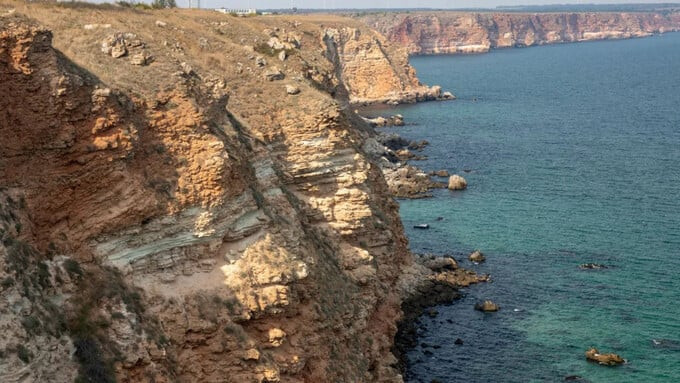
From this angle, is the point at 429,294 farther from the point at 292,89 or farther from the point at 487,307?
the point at 292,89

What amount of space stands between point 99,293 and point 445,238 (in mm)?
55063

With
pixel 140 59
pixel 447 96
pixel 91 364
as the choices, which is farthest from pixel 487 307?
pixel 447 96

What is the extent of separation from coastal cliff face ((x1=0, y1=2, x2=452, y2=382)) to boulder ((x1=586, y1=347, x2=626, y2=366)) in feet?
49.6

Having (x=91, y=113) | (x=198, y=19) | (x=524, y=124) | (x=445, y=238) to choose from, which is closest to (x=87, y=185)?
(x=91, y=113)

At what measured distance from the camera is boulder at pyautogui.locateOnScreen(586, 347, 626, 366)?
55356mm

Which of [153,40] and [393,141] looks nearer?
[153,40]

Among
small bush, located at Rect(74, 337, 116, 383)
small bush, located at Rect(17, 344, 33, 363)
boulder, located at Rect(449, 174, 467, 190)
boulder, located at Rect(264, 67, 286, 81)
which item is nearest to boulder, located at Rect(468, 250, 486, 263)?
boulder, located at Rect(449, 174, 467, 190)

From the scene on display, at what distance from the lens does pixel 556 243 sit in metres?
79.7

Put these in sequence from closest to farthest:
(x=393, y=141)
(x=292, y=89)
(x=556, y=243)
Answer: (x=292, y=89) < (x=556, y=243) < (x=393, y=141)

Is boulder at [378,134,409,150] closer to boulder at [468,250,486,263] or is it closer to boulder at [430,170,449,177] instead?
boulder at [430,170,449,177]

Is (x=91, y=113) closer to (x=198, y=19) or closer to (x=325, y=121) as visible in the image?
(x=325, y=121)

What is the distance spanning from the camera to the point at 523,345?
5859 centimetres

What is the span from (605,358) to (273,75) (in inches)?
1094

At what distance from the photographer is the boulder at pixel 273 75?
175 feet
